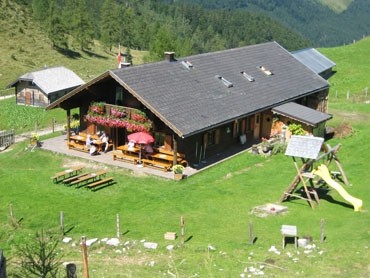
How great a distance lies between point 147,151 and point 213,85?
23.0ft

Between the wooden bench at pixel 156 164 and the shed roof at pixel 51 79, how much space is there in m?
29.2

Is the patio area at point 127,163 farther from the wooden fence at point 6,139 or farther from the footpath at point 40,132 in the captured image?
the footpath at point 40,132

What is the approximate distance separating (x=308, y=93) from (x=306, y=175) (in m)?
16.7

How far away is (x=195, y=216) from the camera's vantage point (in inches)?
1054

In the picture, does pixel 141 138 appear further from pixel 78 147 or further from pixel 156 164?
pixel 78 147

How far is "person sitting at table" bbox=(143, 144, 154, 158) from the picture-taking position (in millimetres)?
34000

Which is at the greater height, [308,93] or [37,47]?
[308,93]

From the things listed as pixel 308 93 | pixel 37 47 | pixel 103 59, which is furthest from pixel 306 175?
pixel 103 59

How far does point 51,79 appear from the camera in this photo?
62.6 meters

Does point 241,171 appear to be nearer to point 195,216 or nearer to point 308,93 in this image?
point 195,216

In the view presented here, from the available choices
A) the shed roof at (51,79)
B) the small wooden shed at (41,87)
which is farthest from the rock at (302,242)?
the shed roof at (51,79)

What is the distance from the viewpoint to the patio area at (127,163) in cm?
3291

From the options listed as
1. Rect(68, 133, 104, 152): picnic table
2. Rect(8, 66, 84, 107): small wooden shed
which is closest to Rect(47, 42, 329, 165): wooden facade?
Rect(68, 133, 104, 152): picnic table

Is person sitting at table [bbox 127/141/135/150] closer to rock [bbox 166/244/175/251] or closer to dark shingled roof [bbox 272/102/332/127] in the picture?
dark shingled roof [bbox 272/102/332/127]
